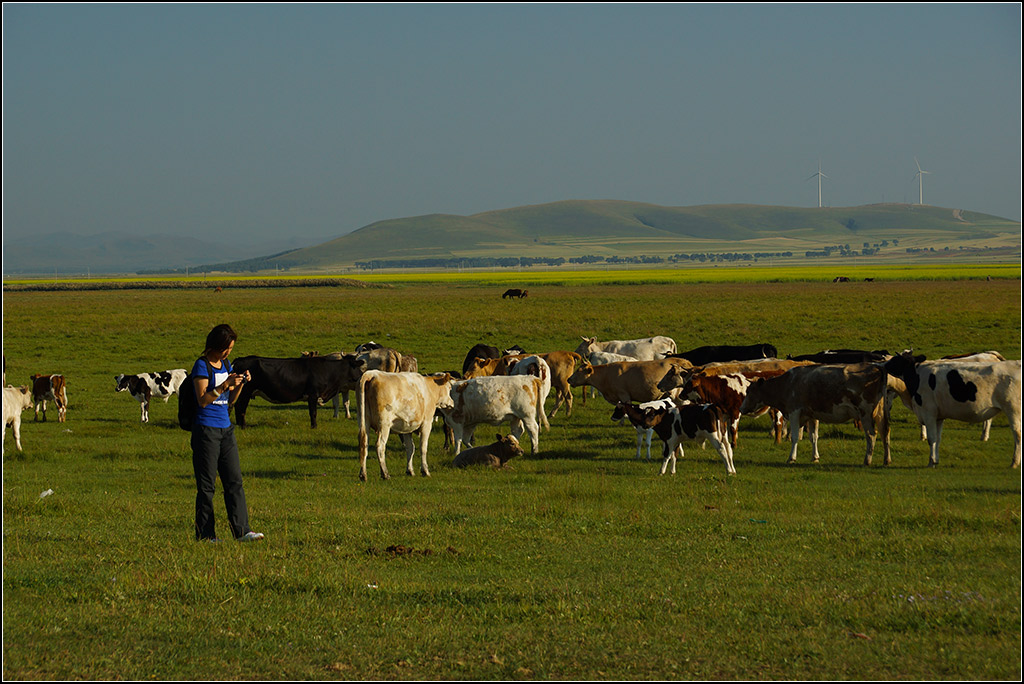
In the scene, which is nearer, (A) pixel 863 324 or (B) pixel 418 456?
(B) pixel 418 456

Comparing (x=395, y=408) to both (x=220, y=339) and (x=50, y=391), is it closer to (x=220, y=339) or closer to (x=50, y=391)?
(x=220, y=339)

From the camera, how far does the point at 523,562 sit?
10195mm

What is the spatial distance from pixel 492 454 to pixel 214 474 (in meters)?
6.26

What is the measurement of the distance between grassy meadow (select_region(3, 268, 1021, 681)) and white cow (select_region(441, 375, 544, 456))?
61 centimetres

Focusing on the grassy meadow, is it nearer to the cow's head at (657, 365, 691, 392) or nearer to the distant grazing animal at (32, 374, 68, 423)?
the cow's head at (657, 365, 691, 392)

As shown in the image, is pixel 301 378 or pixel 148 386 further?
pixel 148 386

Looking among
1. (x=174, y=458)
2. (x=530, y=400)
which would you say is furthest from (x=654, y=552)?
(x=174, y=458)

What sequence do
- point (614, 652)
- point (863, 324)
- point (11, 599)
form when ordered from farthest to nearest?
point (863, 324), point (11, 599), point (614, 652)

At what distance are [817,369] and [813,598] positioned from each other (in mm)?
9081

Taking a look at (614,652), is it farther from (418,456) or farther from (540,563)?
(418,456)

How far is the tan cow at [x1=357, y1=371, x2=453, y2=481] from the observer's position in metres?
15.7

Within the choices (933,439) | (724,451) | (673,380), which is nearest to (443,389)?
(724,451)

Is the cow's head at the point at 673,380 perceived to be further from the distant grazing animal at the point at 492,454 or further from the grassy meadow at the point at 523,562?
the distant grazing animal at the point at 492,454

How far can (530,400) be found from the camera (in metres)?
17.7
